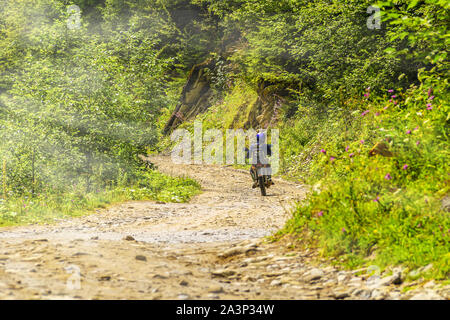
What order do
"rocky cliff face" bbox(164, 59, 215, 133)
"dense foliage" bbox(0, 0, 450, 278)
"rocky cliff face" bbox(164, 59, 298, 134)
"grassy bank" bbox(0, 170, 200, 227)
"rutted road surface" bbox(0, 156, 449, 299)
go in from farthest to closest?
"rocky cliff face" bbox(164, 59, 215, 133)
"rocky cliff face" bbox(164, 59, 298, 134)
"grassy bank" bbox(0, 170, 200, 227)
"dense foliage" bbox(0, 0, 450, 278)
"rutted road surface" bbox(0, 156, 449, 299)

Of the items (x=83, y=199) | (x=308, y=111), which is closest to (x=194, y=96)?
(x=308, y=111)

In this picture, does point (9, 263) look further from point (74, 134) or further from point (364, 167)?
point (74, 134)

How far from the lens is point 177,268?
548 centimetres

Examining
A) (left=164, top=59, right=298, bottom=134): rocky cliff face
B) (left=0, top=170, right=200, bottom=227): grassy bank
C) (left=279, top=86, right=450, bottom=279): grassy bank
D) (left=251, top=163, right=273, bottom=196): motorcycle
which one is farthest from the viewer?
(left=164, top=59, right=298, bottom=134): rocky cliff face

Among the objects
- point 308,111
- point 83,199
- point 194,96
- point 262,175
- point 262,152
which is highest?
point 194,96

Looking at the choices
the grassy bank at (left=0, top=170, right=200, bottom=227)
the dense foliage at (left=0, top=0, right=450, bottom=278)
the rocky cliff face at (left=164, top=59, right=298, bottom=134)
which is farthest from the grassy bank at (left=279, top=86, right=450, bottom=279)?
the rocky cliff face at (left=164, top=59, right=298, bottom=134)

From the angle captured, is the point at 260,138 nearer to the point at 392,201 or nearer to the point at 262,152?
the point at 262,152

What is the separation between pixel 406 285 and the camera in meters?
4.74

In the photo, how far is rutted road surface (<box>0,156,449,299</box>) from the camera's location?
14.4 ft

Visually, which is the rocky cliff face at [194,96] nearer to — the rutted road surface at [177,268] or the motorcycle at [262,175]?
the motorcycle at [262,175]

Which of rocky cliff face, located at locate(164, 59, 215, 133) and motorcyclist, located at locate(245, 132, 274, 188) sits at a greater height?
rocky cliff face, located at locate(164, 59, 215, 133)

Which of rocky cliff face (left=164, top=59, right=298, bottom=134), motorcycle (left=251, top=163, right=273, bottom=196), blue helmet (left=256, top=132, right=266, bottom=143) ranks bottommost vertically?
motorcycle (left=251, top=163, right=273, bottom=196)

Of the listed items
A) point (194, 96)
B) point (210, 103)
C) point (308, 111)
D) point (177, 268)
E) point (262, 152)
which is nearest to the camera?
point (177, 268)

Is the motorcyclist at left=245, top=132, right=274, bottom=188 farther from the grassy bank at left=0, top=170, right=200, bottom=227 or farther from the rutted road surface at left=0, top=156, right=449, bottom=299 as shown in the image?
the rutted road surface at left=0, top=156, right=449, bottom=299
